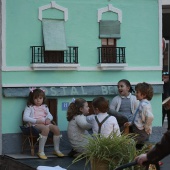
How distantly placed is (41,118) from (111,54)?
218cm

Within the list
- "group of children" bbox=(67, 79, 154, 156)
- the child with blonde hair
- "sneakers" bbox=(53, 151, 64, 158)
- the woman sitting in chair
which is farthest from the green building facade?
the child with blonde hair

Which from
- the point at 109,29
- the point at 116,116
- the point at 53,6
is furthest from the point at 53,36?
the point at 116,116

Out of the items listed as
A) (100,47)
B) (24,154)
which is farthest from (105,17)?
(24,154)

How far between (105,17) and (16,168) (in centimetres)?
393

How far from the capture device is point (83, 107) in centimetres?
1092

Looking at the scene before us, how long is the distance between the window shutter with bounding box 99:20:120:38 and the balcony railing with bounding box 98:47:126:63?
10.7 inches

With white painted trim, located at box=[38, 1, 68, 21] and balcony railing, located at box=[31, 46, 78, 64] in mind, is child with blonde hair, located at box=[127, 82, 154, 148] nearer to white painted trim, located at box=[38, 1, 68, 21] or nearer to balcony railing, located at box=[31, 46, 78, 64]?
balcony railing, located at box=[31, 46, 78, 64]

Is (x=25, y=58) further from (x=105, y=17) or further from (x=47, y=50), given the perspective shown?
(x=105, y=17)

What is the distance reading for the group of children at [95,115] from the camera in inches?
401

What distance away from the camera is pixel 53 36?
38.1 ft

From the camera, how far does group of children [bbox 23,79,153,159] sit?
33.4ft

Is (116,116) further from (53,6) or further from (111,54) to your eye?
(53,6)

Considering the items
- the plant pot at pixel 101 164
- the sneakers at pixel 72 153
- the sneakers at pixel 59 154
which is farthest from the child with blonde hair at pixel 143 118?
the plant pot at pixel 101 164

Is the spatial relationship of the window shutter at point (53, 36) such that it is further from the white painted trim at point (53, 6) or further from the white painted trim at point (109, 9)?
the white painted trim at point (109, 9)
